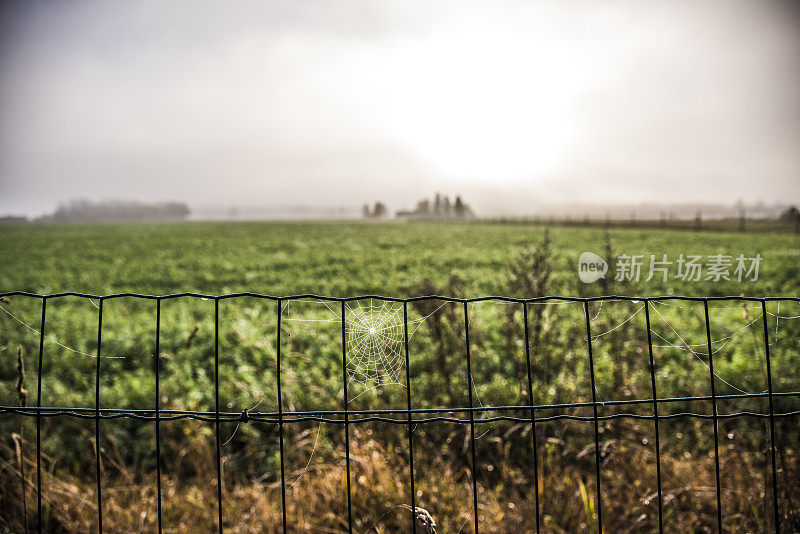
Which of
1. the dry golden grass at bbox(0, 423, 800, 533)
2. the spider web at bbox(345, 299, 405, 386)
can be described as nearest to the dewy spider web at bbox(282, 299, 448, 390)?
the spider web at bbox(345, 299, 405, 386)

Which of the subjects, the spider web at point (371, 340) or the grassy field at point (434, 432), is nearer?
the spider web at point (371, 340)

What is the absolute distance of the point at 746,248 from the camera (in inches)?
655

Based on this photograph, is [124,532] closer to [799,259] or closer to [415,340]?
[415,340]

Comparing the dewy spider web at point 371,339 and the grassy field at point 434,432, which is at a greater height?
the dewy spider web at point 371,339

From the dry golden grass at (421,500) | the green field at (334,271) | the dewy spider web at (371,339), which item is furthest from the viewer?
the green field at (334,271)

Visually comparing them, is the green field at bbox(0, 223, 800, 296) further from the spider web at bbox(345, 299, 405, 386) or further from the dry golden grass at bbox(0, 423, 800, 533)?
the spider web at bbox(345, 299, 405, 386)

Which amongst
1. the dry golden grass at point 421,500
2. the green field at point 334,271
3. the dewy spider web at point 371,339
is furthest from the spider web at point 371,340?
the green field at point 334,271

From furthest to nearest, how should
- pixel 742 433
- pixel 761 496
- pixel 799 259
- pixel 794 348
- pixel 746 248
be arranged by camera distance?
pixel 746 248 → pixel 799 259 → pixel 794 348 → pixel 742 433 → pixel 761 496

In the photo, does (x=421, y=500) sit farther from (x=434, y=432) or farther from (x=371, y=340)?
(x=371, y=340)

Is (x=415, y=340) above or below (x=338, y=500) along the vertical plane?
above

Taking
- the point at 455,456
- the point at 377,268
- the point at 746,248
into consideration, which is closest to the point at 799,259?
the point at 746,248

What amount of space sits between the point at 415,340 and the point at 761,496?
3454mm

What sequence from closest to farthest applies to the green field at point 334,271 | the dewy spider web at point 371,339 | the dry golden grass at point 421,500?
the dewy spider web at point 371,339, the dry golden grass at point 421,500, the green field at point 334,271

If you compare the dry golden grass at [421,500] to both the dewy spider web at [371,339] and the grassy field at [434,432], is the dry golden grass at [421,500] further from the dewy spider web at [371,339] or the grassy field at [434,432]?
the dewy spider web at [371,339]
